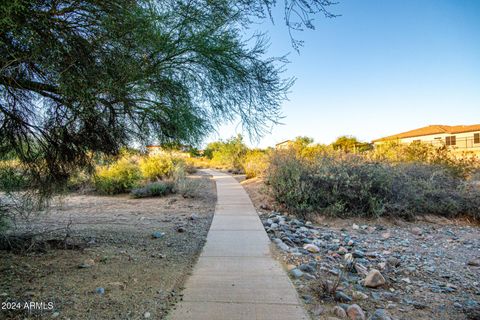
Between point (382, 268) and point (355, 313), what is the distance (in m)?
1.82

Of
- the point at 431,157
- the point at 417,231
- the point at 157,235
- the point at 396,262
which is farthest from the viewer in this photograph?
the point at 431,157

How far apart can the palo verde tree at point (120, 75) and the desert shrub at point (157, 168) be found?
975cm

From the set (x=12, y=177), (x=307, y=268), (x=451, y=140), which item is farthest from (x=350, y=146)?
(x=451, y=140)

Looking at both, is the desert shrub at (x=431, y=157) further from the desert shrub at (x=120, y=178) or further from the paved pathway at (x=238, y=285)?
the desert shrub at (x=120, y=178)

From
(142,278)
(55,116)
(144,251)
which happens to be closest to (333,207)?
(144,251)

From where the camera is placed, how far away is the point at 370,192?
844 cm

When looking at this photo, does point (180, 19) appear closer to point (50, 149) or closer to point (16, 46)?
point (16, 46)

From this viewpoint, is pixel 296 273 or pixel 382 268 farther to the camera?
pixel 382 268

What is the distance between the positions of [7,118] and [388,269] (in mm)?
6426

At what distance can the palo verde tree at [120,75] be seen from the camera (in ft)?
8.57

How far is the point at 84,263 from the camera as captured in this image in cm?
395

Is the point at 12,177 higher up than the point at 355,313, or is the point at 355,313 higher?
the point at 12,177

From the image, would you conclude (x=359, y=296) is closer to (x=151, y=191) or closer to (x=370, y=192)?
(x=370, y=192)

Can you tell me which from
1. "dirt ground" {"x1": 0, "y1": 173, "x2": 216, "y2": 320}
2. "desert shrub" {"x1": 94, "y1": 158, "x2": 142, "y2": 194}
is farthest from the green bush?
"desert shrub" {"x1": 94, "y1": 158, "x2": 142, "y2": 194}
